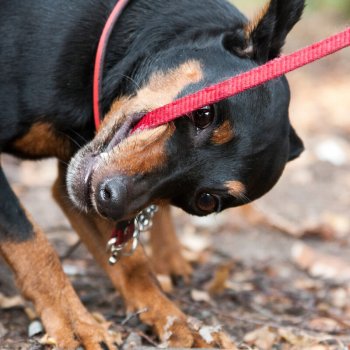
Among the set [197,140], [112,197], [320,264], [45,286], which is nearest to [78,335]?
[45,286]

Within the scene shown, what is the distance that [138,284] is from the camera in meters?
3.99

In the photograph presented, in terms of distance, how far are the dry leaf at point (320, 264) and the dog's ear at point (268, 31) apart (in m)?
2.20

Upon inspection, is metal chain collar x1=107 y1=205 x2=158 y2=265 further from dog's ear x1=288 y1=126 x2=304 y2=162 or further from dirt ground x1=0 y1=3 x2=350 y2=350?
dog's ear x1=288 y1=126 x2=304 y2=162

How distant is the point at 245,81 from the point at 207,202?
0.67 m

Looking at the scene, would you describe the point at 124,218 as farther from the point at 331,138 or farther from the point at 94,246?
the point at 331,138

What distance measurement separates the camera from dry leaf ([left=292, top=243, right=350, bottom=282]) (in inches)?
209

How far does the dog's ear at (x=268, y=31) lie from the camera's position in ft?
11.2

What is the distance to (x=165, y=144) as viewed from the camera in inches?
129

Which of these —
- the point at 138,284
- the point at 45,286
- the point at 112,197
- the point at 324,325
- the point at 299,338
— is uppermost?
the point at 112,197

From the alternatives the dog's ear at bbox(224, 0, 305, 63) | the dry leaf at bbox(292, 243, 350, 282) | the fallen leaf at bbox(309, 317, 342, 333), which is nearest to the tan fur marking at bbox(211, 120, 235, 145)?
the dog's ear at bbox(224, 0, 305, 63)

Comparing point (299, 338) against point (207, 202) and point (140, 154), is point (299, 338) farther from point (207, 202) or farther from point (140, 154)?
point (140, 154)

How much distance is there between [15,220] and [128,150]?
0.76 metres

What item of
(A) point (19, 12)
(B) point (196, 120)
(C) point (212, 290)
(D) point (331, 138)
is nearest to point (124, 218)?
(B) point (196, 120)

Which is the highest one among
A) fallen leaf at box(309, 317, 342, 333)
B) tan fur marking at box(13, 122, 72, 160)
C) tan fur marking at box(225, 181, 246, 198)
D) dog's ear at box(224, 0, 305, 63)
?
dog's ear at box(224, 0, 305, 63)
